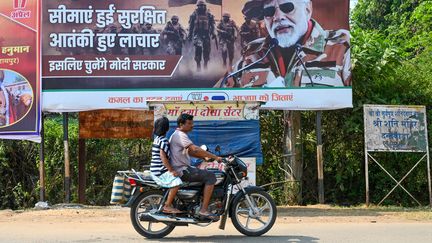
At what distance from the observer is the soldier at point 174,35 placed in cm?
1303

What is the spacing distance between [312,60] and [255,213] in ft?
19.0

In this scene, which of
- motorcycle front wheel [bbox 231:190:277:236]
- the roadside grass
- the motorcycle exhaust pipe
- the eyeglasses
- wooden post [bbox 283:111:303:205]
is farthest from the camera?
wooden post [bbox 283:111:303:205]

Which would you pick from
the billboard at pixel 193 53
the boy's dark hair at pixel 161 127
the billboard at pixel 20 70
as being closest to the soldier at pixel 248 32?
the billboard at pixel 193 53

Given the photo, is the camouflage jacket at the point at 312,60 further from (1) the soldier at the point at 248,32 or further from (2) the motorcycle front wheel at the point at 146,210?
(2) the motorcycle front wheel at the point at 146,210

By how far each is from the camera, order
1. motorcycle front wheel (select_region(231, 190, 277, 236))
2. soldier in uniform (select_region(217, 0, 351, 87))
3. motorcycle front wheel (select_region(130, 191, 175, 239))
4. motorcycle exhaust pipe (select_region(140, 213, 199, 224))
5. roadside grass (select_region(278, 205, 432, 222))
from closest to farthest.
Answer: motorcycle exhaust pipe (select_region(140, 213, 199, 224)) < motorcycle front wheel (select_region(130, 191, 175, 239)) < motorcycle front wheel (select_region(231, 190, 277, 236)) < roadside grass (select_region(278, 205, 432, 222)) < soldier in uniform (select_region(217, 0, 351, 87))

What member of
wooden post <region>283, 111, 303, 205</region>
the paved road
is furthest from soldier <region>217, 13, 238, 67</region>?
the paved road

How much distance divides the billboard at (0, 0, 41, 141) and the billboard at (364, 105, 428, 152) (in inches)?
287

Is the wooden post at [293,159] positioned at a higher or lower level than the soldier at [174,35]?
lower

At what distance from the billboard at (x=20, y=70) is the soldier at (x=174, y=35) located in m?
2.81

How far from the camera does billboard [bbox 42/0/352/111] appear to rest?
506 inches

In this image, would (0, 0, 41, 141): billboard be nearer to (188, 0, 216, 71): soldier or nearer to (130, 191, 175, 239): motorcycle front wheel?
(188, 0, 216, 71): soldier

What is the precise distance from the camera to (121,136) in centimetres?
→ 1392

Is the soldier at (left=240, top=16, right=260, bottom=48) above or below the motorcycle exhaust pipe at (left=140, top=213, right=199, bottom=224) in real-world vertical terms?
above

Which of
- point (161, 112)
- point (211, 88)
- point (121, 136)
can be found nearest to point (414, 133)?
point (211, 88)
